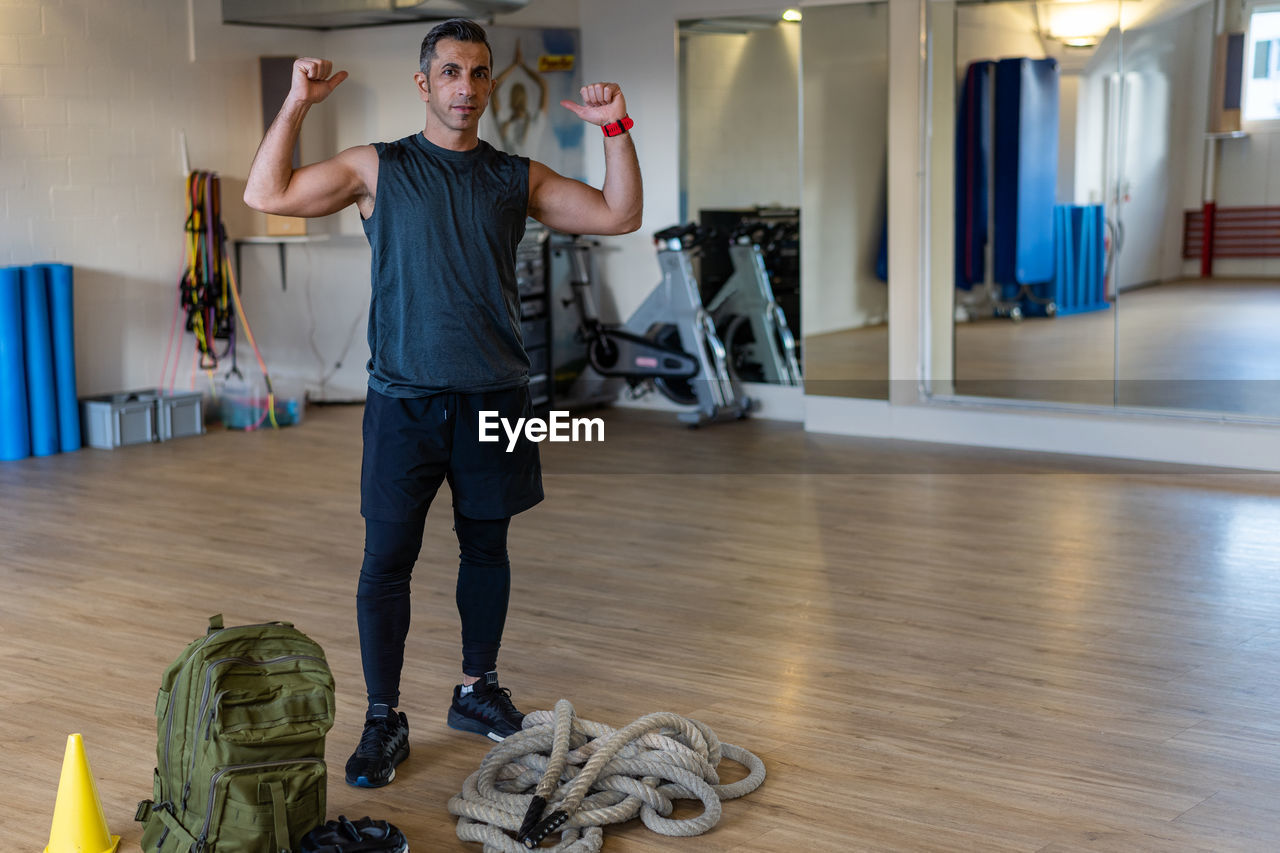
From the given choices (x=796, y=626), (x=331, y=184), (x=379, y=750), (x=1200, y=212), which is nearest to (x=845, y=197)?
(x=1200, y=212)

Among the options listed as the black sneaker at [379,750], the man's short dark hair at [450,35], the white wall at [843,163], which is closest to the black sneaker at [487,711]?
the black sneaker at [379,750]

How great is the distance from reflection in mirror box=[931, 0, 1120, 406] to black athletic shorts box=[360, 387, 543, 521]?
4.32 metres

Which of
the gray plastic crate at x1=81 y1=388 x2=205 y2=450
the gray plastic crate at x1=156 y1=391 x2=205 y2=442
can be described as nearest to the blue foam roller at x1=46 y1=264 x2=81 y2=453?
the gray plastic crate at x1=81 y1=388 x2=205 y2=450

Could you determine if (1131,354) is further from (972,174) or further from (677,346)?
(677,346)

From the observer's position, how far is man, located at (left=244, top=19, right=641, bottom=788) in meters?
2.73

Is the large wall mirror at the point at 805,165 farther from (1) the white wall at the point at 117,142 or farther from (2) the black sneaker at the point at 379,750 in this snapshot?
(2) the black sneaker at the point at 379,750

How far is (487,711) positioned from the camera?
3.11 meters

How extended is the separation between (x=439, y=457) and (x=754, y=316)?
16.3ft

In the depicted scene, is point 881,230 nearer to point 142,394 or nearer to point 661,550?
point 661,550

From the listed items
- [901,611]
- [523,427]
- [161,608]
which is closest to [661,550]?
[901,611]

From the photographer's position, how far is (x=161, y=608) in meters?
4.21

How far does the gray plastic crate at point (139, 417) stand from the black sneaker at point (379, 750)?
15.4ft

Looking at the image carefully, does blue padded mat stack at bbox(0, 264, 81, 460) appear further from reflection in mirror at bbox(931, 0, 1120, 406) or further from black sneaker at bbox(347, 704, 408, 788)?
black sneaker at bbox(347, 704, 408, 788)

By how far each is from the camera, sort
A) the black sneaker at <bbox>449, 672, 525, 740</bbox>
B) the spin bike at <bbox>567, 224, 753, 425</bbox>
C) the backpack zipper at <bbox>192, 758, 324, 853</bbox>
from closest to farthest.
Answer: the backpack zipper at <bbox>192, 758, 324, 853</bbox> < the black sneaker at <bbox>449, 672, 525, 740</bbox> < the spin bike at <bbox>567, 224, 753, 425</bbox>
